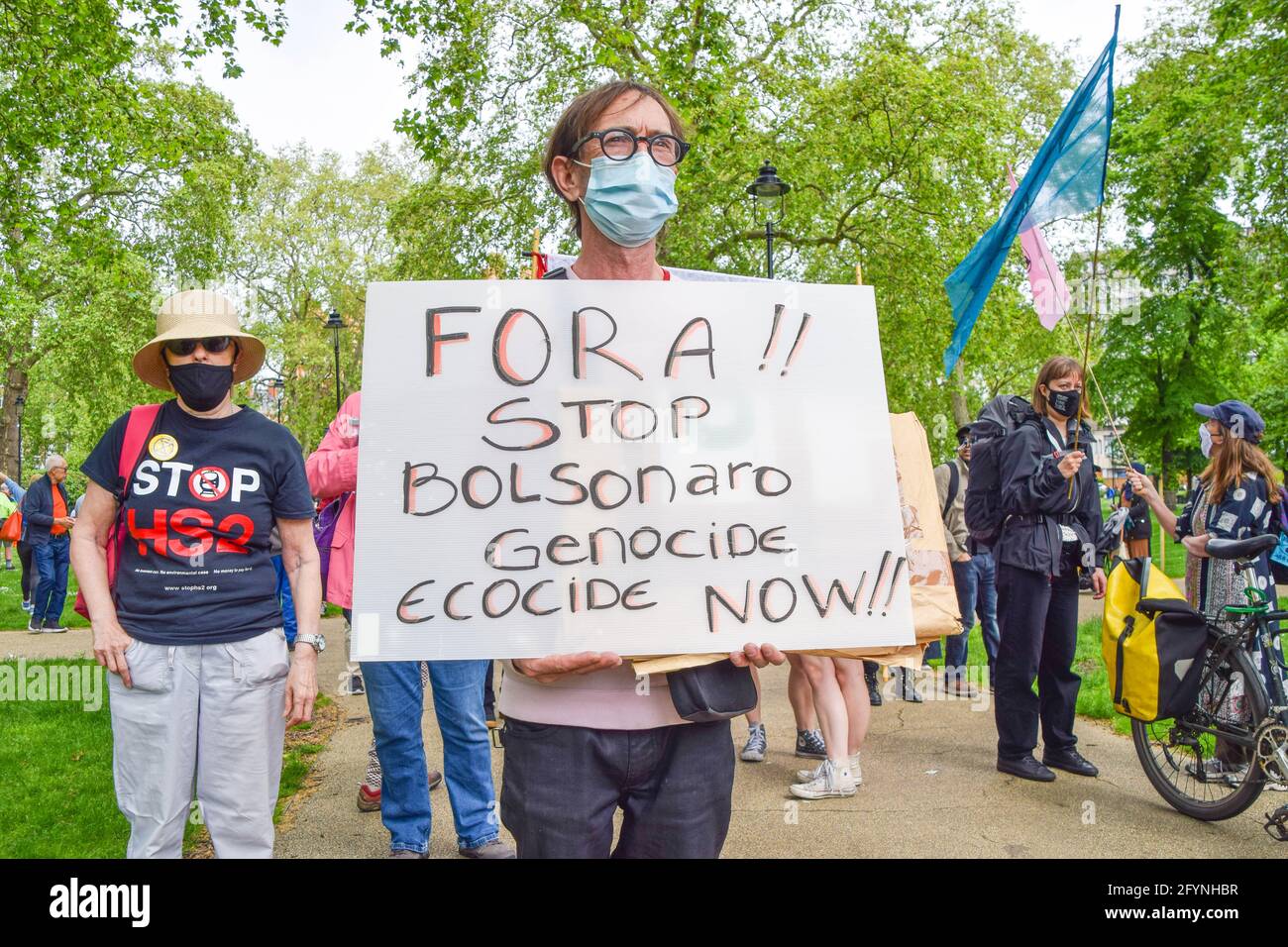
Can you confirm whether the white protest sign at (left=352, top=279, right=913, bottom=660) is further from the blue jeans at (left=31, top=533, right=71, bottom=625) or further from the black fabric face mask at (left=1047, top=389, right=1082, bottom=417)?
the blue jeans at (left=31, top=533, right=71, bottom=625)

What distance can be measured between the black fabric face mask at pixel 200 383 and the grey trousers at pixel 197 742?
2.33ft

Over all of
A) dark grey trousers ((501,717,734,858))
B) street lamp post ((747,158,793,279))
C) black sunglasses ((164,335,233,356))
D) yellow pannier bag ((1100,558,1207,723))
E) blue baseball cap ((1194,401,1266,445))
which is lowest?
yellow pannier bag ((1100,558,1207,723))

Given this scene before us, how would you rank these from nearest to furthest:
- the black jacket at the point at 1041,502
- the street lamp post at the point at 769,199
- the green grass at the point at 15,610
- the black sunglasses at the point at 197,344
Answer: the black sunglasses at the point at 197,344 → the black jacket at the point at 1041,502 → the street lamp post at the point at 769,199 → the green grass at the point at 15,610

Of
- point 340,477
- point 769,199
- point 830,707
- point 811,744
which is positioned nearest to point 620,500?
point 340,477

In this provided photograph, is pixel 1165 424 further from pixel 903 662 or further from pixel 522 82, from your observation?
pixel 903 662

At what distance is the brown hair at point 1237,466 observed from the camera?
542 centimetres

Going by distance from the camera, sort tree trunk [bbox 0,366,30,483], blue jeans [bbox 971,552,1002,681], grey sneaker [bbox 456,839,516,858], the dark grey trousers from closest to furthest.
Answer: the dark grey trousers → grey sneaker [bbox 456,839,516,858] → blue jeans [bbox 971,552,1002,681] → tree trunk [bbox 0,366,30,483]

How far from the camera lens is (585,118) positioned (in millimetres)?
2174

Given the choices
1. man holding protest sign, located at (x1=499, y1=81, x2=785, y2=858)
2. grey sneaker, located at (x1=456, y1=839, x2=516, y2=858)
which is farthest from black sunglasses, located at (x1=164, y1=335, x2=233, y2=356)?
grey sneaker, located at (x1=456, y1=839, x2=516, y2=858)

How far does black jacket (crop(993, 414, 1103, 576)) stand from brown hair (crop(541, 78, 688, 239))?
369 centimetres

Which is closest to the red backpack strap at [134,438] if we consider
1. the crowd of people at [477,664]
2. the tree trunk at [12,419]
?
the crowd of people at [477,664]

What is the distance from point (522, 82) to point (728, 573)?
17.5 meters

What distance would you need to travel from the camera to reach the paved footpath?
431 centimetres

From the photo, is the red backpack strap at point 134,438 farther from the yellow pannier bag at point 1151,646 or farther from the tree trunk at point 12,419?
the tree trunk at point 12,419
